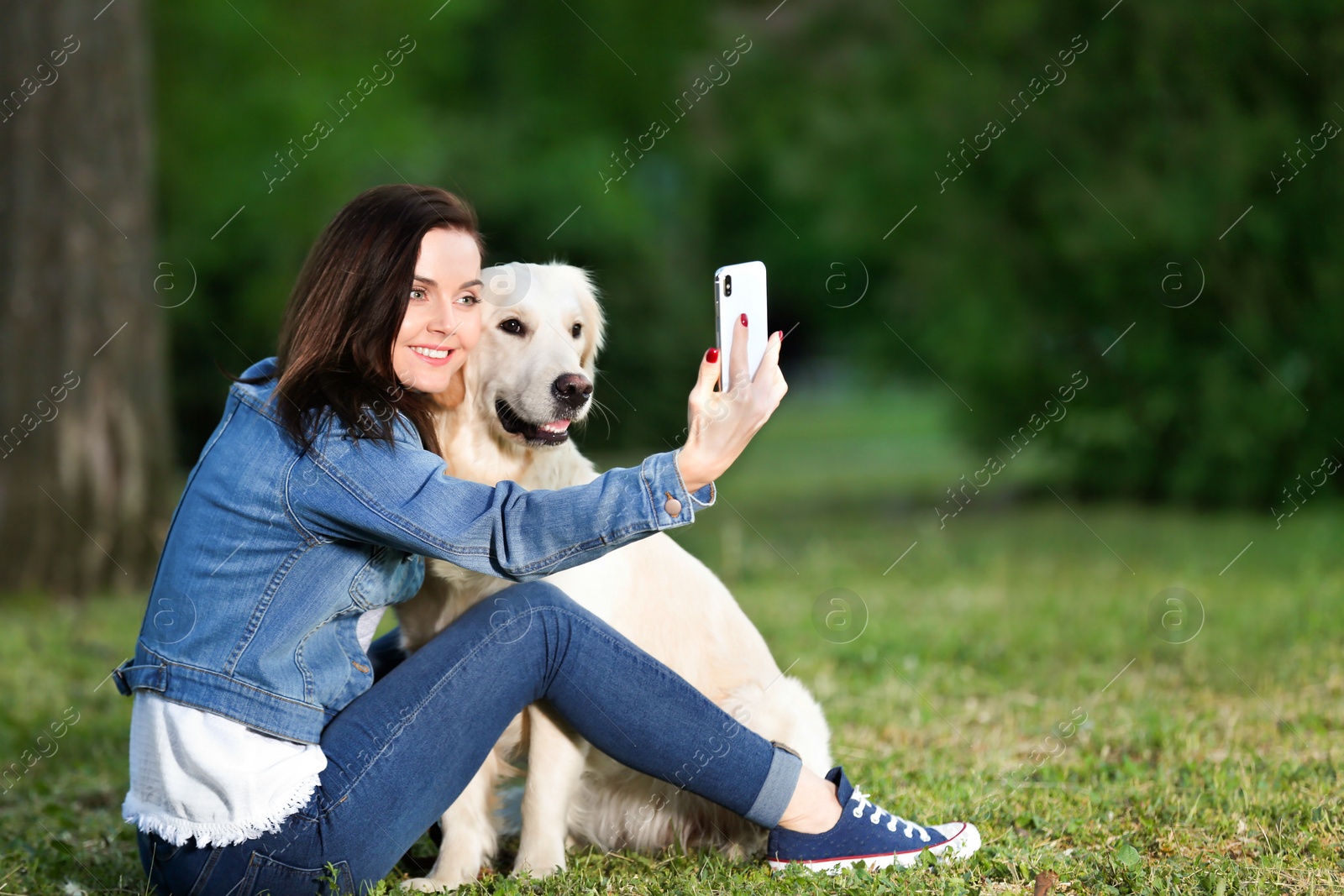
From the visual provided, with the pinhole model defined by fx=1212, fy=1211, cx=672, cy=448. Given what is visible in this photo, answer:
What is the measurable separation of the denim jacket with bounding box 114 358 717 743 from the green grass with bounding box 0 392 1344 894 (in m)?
0.73

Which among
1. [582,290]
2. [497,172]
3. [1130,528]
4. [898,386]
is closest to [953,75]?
[898,386]

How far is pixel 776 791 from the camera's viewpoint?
8.46 feet

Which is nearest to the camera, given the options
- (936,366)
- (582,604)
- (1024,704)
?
(582,604)

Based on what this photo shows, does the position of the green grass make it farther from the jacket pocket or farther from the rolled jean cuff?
the jacket pocket

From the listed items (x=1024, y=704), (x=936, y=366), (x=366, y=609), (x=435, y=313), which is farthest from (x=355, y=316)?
(x=936, y=366)

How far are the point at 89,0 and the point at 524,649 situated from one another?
609 cm

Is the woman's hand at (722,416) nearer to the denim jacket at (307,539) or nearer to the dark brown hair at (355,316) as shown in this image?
the denim jacket at (307,539)

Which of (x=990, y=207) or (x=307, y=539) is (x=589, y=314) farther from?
(x=990, y=207)

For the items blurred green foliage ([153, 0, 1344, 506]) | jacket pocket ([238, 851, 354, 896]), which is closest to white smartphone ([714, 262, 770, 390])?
jacket pocket ([238, 851, 354, 896])

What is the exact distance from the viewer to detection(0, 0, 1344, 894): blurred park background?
3621 mm

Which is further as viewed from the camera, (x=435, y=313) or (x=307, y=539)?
(x=435, y=313)

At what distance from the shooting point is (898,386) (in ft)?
43.4

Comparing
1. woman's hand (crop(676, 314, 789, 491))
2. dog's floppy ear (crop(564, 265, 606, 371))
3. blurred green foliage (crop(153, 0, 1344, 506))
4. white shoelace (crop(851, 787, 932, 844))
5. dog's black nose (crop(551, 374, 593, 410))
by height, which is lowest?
white shoelace (crop(851, 787, 932, 844))

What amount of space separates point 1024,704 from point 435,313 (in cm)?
285
